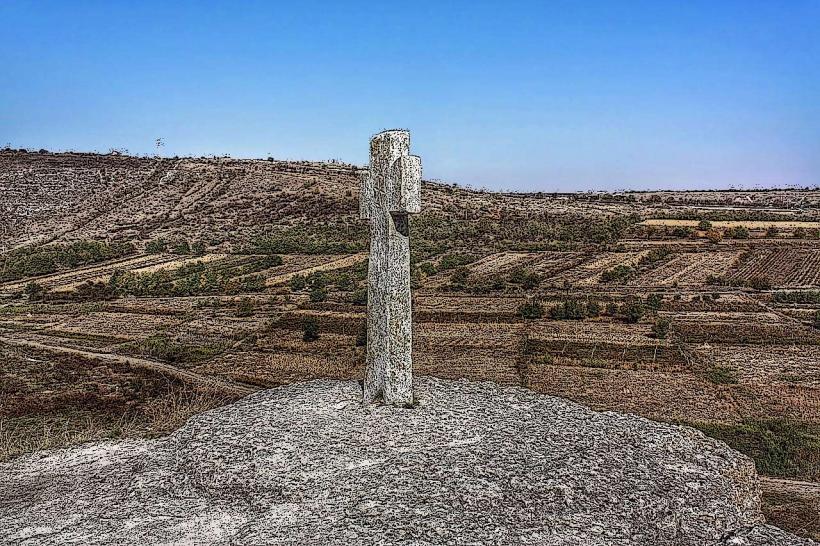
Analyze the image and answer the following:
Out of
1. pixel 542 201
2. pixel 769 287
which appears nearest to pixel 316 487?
pixel 769 287

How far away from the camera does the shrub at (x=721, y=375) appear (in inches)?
899

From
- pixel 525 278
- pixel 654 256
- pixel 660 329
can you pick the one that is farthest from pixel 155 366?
pixel 654 256

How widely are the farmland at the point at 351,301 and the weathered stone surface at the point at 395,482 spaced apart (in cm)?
205

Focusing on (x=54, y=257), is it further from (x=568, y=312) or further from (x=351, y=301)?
(x=568, y=312)

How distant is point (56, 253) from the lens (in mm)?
54406

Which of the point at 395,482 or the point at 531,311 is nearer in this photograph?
the point at 395,482

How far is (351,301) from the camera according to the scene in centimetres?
3784

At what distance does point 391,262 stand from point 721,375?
14726 mm

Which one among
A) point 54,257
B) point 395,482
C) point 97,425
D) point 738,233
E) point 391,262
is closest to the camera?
point 395,482

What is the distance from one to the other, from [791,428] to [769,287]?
84.3 ft

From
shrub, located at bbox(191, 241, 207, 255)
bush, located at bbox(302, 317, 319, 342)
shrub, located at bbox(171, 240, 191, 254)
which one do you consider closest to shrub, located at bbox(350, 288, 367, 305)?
bush, located at bbox(302, 317, 319, 342)

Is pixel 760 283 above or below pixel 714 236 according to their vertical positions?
below

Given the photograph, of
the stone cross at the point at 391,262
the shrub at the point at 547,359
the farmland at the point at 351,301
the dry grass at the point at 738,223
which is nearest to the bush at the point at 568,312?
the farmland at the point at 351,301

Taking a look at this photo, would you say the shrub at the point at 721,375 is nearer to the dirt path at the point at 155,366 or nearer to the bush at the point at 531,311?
the bush at the point at 531,311
